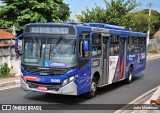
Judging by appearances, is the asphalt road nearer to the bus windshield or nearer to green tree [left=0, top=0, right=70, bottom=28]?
the bus windshield

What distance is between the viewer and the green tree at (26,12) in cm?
3559

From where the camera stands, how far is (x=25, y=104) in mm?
10977

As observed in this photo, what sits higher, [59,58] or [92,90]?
[59,58]

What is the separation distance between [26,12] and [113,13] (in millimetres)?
8712

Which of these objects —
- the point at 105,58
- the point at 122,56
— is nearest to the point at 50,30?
the point at 105,58

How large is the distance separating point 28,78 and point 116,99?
3301 millimetres

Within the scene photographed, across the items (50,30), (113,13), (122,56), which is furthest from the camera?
(113,13)

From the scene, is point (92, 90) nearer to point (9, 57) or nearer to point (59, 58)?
point (59, 58)

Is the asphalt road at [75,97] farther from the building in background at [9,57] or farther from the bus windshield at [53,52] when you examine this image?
the building in background at [9,57]

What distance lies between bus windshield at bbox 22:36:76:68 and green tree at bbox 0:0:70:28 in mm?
23941

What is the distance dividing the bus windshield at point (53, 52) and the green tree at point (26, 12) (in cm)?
2394

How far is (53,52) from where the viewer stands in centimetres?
1112

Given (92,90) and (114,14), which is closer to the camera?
(92,90)

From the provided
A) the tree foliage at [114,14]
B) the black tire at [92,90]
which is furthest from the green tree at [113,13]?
the black tire at [92,90]
